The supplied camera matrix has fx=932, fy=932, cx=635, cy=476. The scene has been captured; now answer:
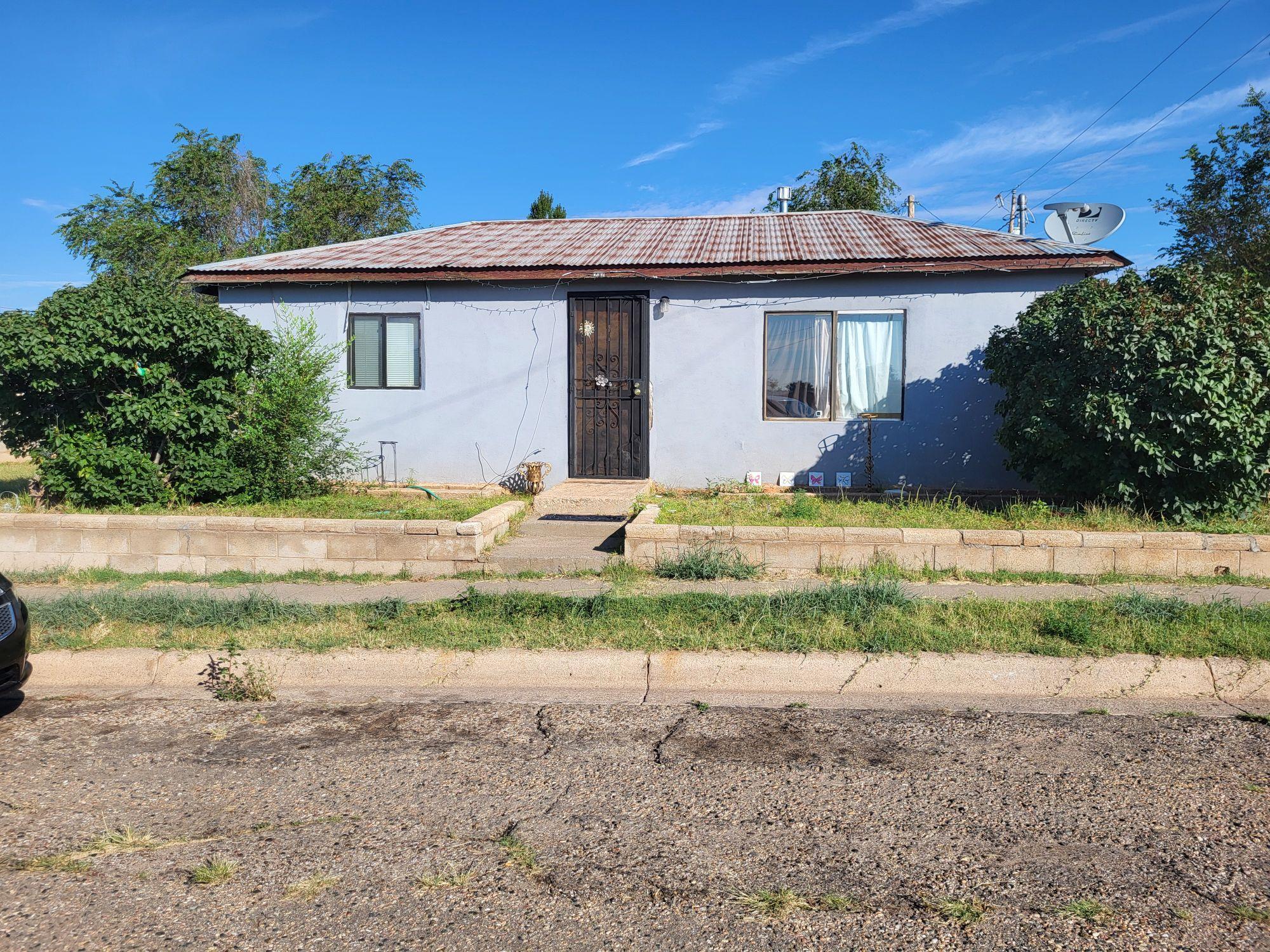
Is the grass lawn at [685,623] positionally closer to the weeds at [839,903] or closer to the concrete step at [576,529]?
the concrete step at [576,529]

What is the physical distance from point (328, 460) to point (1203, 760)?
974cm

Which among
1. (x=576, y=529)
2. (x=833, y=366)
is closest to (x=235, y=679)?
(x=576, y=529)

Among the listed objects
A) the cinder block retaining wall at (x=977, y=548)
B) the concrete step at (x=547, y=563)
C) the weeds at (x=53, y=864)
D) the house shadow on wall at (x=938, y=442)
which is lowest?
the weeds at (x=53, y=864)

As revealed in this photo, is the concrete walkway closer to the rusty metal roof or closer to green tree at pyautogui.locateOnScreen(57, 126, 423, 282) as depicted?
the rusty metal roof

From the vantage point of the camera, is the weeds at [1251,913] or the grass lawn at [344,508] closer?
the weeds at [1251,913]

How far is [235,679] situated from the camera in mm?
5648

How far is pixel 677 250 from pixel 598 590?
670 cm

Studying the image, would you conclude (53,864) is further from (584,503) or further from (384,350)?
(384,350)

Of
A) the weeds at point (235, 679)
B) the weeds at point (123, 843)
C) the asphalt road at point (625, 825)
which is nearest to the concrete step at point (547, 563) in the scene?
the weeds at point (235, 679)

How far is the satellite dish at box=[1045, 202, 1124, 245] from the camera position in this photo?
39.4 ft

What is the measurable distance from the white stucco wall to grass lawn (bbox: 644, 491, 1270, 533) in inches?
47.1

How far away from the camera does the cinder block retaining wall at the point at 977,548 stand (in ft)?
25.4

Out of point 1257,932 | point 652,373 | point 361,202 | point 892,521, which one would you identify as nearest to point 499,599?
point 892,521

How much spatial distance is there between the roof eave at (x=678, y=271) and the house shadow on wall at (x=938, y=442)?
1.15m
